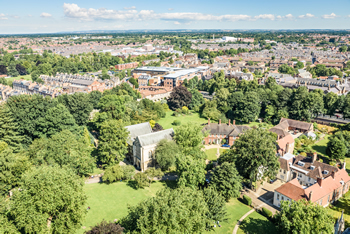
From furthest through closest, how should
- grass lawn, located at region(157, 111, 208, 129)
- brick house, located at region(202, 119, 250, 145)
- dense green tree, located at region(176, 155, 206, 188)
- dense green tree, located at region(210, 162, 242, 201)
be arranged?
grass lawn, located at region(157, 111, 208, 129) → brick house, located at region(202, 119, 250, 145) → dense green tree, located at region(176, 155, 206, 188) → dense green tree, located at region(210, 162, 242, 201)

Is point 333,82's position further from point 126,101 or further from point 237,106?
point 126,101

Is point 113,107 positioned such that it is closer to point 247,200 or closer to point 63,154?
Answer: point 63,154

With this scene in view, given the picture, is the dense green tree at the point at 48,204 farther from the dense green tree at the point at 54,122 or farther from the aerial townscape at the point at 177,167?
the dense green tree at the point at 54,122

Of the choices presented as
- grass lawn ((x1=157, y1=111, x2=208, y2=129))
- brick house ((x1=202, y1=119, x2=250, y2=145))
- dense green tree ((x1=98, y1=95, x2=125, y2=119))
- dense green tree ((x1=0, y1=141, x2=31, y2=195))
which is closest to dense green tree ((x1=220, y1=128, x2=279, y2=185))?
brick house ((x1=202, y1=119, x2=250, y2=145))

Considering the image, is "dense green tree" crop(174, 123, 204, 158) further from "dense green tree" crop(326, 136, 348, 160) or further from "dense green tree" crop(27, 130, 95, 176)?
"dense green tree" crop(326, 136, 348, 160)

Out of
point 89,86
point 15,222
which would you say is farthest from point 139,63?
point 15,222

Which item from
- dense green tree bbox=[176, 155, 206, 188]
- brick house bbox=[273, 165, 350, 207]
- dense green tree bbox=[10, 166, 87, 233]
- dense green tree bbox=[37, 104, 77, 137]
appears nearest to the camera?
dense green tree bbox=[10, 166, 87, 233]

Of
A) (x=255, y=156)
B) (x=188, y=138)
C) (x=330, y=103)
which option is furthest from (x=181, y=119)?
(x=330, y=103)
